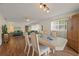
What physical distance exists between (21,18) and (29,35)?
0.34 metres

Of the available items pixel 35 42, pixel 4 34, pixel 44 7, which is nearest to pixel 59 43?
pixel 35 42

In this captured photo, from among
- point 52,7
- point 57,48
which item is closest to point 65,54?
point 57,48

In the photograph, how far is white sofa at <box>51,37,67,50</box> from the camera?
7.47 ft

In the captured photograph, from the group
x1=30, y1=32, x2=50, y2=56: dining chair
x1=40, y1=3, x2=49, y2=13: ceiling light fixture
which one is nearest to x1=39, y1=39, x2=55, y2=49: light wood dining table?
x1=30, y1=32, x2=50, y2=56: dining chair

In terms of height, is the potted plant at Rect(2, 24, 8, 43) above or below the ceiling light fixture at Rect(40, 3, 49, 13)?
below

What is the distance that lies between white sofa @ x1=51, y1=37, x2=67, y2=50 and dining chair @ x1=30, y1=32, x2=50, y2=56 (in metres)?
0.16

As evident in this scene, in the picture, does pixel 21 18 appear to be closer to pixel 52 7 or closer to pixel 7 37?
pixel 7 37

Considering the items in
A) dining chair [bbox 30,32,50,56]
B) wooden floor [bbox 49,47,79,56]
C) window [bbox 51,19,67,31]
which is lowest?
wooden floor [bbox 49,47,79,56]

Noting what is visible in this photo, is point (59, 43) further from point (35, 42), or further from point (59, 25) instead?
point (35, 42)

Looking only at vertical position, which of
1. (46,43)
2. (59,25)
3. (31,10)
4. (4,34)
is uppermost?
(31,10)

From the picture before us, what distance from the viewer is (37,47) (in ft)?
7.58

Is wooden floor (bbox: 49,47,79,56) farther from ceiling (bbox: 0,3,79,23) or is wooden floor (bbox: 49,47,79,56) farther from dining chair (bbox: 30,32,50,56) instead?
ceiling (bbox: 0,3,79,23)

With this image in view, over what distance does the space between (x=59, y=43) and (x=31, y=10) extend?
0.79m

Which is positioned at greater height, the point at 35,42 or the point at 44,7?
the point at 44,7
